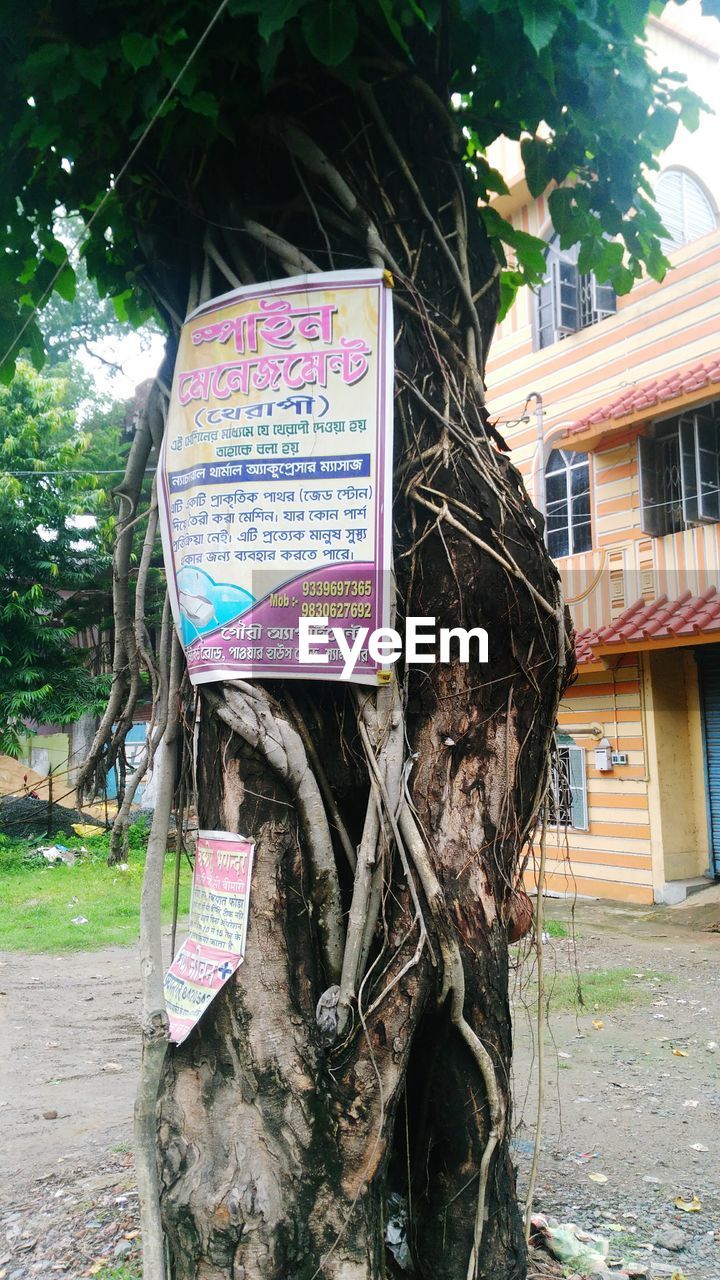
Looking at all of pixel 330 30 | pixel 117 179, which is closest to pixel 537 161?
pixel 330 30

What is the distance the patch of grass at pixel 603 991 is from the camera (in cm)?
639

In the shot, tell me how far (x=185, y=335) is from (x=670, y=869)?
8867 millimetres

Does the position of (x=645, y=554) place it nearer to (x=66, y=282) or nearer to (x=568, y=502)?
(x=568, y=502)

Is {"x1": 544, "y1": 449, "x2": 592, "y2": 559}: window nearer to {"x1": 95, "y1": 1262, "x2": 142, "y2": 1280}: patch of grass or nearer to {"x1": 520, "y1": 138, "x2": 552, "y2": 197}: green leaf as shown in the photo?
{"x1": 520, "y1": 138, "x2": 552, "y2": 197}: green leaf

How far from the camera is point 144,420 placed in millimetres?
3135

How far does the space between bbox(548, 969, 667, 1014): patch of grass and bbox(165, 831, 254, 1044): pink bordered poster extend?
4.25 metres

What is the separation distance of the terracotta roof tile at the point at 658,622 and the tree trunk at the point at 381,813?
5915 mm

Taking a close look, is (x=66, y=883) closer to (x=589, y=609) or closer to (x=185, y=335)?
(x=589, y=609)

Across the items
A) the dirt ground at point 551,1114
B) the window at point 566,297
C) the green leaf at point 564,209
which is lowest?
the dirt ground at point 551,1114

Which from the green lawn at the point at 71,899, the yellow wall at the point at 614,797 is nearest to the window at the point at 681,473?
the yellow wall at the point at 614,797

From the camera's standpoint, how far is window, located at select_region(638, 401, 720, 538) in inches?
377

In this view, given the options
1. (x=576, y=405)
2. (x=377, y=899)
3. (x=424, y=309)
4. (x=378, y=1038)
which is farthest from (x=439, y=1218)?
(x=576, y=405)

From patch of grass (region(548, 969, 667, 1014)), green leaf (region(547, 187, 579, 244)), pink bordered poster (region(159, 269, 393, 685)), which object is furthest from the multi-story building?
pink bordered poster (region(159, 269, 393, 685))

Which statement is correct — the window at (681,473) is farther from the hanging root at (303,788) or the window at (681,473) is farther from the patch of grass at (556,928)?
the hanging root at (303,788)
